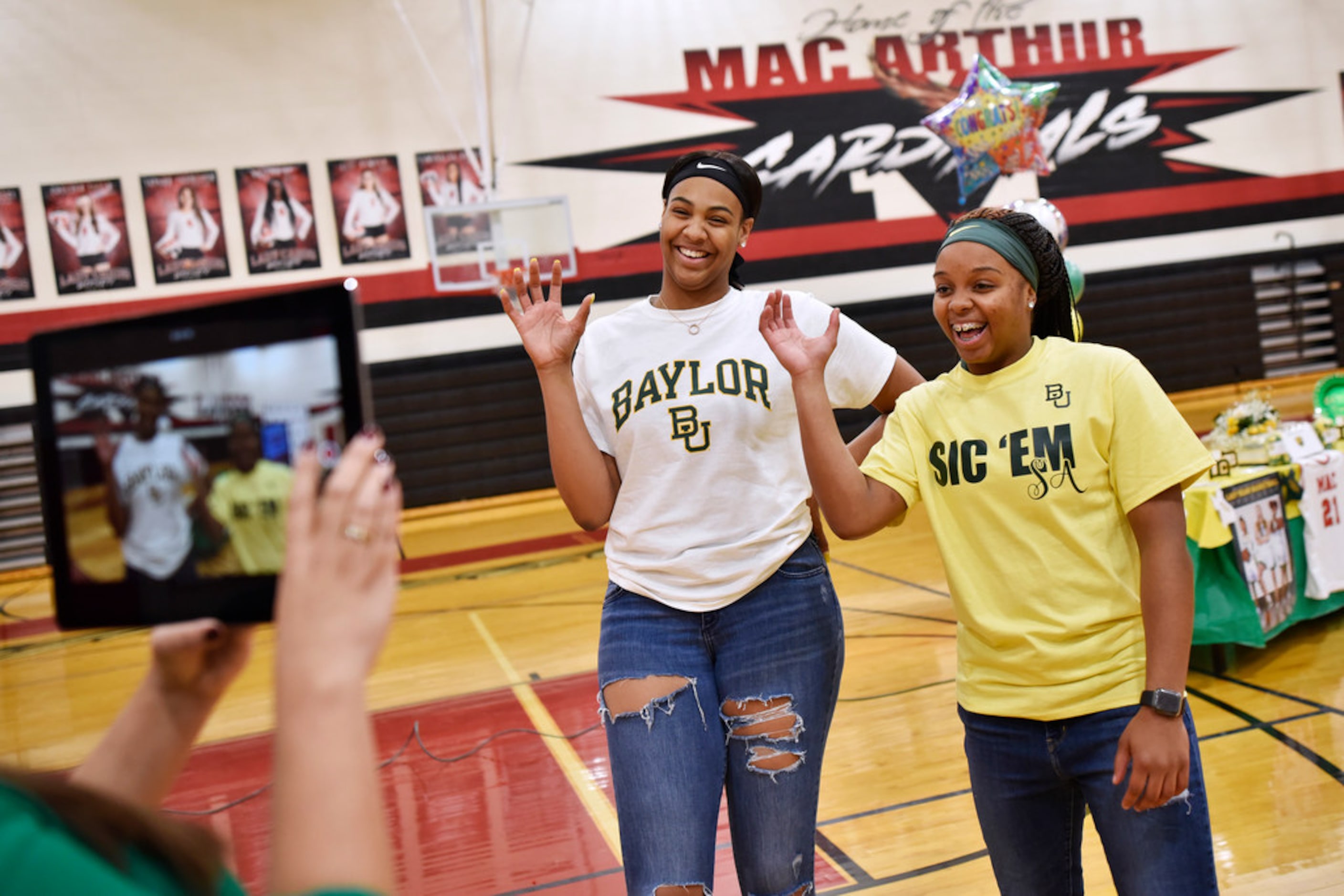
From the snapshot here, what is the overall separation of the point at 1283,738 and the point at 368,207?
30.0 feet

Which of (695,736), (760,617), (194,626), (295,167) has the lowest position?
(695,736)

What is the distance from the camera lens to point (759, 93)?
11516 mm

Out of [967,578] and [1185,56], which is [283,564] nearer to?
[967,578]

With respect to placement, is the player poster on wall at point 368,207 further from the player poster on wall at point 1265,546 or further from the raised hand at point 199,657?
the raised hand at point 199,657

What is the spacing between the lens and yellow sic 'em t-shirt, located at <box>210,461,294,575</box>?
890mm

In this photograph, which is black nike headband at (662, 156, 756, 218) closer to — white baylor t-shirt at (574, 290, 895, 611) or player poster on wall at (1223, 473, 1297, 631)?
white baylor t-shirt at (574, 290, 895, 611)

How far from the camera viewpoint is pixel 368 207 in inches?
420

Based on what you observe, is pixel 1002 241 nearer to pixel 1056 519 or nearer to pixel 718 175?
pixel 1056 519

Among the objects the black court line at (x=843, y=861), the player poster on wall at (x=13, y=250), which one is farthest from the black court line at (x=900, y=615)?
the player poster on wall at (x=13, y=250)

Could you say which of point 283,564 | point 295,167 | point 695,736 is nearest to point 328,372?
point 283,564

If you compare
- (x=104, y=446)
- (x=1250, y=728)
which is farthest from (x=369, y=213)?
(x=104, y=446)

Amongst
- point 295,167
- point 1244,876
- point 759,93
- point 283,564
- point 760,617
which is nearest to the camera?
point 283,564

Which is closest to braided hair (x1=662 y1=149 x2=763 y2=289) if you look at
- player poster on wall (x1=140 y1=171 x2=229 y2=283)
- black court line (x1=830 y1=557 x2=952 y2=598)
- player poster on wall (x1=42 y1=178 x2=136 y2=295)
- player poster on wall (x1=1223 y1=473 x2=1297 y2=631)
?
player poster on wall (x1=1223 y1=473 x2=1297 y2=631)

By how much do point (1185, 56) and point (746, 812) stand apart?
12.8 meters
